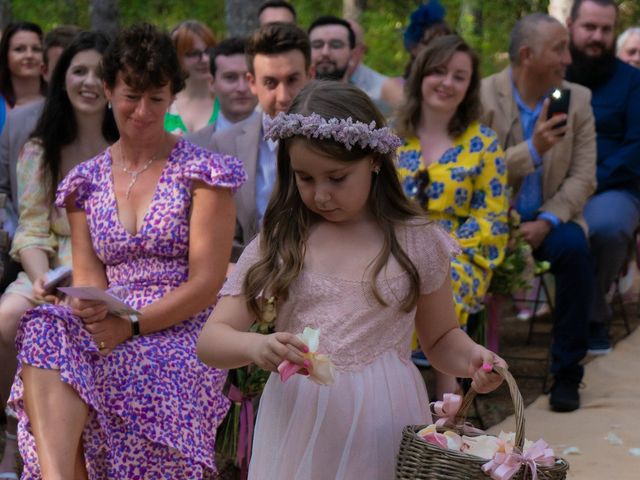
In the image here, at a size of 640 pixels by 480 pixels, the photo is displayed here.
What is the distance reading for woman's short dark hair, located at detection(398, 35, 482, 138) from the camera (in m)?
6.43

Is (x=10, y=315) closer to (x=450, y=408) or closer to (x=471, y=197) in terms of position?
(x=471, y=197)

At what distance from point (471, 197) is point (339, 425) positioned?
3.17m

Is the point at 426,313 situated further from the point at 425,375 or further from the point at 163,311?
the point at 425,375

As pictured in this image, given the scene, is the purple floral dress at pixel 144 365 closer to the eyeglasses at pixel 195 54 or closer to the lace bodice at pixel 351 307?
the lace bodice at pixel 351 307

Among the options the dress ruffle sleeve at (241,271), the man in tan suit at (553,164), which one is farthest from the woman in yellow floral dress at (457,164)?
the dress ruffle sleeve at (241,271)

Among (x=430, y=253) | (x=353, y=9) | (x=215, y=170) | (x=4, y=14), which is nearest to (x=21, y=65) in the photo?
(x=215, y=170)

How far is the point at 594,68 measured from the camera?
26.6 feet

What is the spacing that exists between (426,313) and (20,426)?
1.89 meters

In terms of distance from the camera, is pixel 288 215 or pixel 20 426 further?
pixel 20 426

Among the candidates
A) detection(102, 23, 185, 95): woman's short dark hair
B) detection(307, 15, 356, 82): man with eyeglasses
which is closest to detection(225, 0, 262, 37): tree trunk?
detection(307, 15, 356, 82): man with eyeglasses

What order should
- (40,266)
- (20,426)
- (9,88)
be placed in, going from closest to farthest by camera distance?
(20,426)
(40,266)
(9,88)

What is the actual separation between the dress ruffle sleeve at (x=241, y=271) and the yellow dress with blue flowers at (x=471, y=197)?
281 cm

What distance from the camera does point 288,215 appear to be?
3.50 meters

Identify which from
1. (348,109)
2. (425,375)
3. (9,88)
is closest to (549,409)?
(425,375)
